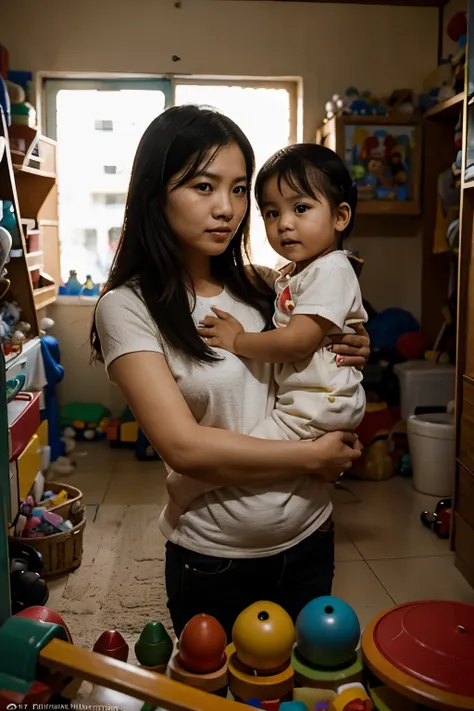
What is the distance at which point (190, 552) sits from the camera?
3.90ft

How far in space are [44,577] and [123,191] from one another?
2.64m

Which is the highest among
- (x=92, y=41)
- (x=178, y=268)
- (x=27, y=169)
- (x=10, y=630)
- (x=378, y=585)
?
(x=92, y=41)

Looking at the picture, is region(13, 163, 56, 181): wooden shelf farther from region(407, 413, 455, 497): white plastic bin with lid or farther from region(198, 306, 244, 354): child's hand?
region(198, 306, 244, 354): child's hand

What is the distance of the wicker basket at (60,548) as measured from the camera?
2.61 meters

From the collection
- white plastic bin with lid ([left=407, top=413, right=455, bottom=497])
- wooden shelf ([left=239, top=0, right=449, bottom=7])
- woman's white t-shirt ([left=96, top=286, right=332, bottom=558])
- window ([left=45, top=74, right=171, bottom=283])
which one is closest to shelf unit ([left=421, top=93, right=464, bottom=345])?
wooden shelf ([left=239, top=0, right=449, bottom=7])

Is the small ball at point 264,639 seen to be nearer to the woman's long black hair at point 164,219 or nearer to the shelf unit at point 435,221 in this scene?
the woman's long black hair at point 164,219

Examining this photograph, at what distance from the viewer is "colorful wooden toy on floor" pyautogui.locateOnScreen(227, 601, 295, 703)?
33.1 inches

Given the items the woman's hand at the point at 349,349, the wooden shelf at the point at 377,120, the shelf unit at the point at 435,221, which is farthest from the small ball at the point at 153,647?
the wooden shelf at the point at 377,120

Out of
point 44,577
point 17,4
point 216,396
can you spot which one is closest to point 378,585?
point 44,577

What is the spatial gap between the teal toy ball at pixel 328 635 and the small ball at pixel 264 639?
0.02m

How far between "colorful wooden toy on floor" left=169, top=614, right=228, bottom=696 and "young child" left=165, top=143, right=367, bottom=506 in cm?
34

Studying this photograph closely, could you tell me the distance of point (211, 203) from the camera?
3.72ft

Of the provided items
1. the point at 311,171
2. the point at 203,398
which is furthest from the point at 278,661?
the point at 311,171

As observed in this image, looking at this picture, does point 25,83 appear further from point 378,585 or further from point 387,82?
point 378,585
